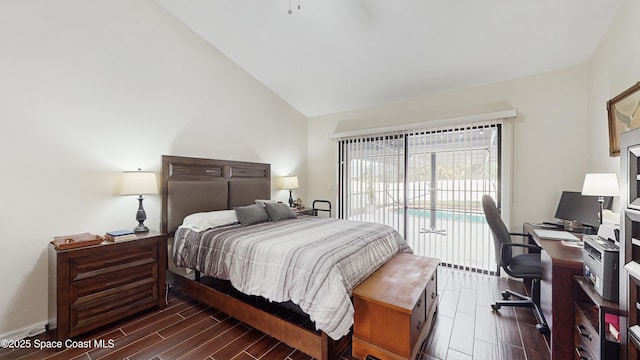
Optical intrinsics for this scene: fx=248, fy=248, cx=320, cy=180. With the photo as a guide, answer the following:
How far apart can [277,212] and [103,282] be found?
1.84 meters

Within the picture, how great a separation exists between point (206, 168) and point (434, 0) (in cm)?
325

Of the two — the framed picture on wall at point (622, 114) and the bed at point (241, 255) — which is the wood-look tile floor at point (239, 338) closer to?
the bed at point (241, 255)

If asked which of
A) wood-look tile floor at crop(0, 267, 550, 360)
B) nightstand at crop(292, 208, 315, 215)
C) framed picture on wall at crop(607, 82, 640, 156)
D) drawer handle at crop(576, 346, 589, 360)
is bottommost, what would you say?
wood-look tile floor at crop(0, 267, 550, 360)

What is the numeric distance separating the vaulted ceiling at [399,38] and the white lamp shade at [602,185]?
4.86ft

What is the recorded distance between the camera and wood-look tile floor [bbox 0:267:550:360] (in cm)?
186

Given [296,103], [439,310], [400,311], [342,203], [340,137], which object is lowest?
[439,310]

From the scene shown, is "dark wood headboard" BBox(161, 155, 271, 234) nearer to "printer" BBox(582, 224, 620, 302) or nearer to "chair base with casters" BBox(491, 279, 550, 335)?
"chair base with casters" BBox(491, 279, 550, 335)

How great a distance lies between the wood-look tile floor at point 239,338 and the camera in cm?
186

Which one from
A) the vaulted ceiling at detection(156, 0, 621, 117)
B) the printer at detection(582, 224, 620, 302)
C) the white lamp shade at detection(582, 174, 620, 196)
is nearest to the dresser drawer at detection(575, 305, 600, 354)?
the printer at detection(582, 224, 620, 302)

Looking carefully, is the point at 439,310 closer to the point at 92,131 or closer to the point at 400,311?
the point at 400,311

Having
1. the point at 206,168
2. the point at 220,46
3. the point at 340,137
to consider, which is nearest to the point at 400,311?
the point at 206,168

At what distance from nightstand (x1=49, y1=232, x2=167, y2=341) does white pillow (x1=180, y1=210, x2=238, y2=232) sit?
0.35 meters

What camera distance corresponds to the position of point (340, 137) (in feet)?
15.3

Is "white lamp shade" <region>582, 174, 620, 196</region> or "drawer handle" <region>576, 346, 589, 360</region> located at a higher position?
"white lamp shade" <region>582, 174, 620, 196</region>
